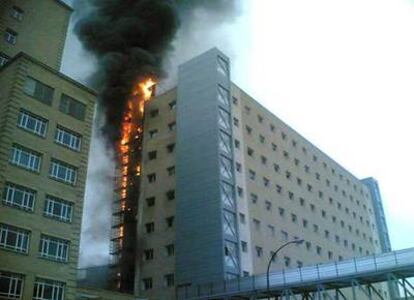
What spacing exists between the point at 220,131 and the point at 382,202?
5557 centimetres

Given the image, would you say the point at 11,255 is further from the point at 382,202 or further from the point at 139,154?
the point at 382,202

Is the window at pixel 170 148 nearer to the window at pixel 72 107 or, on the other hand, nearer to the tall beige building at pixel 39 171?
the tall beige building at pixel 39 171

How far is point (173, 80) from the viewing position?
68.0 meters

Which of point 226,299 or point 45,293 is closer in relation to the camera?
point 45,293

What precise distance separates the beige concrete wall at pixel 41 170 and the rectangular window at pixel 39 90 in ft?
1.08

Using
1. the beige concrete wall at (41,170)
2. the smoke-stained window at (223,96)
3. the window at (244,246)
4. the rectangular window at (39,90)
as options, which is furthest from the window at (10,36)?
the window at (244,246)

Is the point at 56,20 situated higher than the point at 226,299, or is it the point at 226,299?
the point at 56,20

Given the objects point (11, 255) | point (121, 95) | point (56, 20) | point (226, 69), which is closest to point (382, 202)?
point (226, 69)

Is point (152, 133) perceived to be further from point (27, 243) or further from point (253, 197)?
point (27, 243)

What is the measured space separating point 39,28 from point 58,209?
18.5m

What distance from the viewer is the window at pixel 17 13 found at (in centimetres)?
4337

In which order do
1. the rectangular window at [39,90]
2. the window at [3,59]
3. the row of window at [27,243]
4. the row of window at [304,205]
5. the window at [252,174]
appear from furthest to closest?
the window at [252,174] → the row of window at [304,205] → the window at [3,59] → the rectangular window at [39,90] → the row of window at [27,243]

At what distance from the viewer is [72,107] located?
39.8 m

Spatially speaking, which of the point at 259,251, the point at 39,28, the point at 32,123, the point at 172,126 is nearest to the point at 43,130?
the point at 32,123
